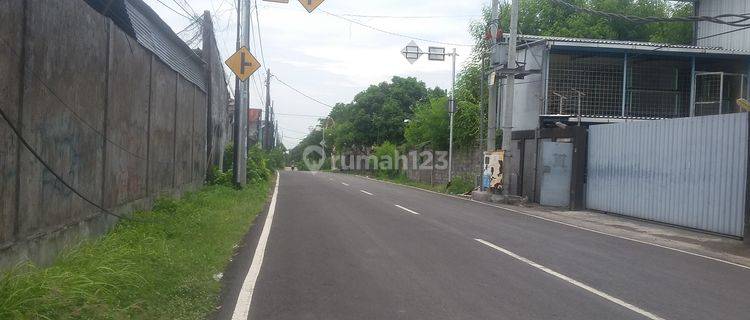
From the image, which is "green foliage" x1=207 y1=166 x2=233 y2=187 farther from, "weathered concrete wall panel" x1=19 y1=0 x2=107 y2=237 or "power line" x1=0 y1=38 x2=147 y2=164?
"weathered concrete wall panel" x1=19 y1=0 x2=107 y2=237

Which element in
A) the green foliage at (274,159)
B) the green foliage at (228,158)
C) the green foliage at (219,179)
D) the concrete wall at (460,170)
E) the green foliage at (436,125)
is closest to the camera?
the green foliage at (219,179)

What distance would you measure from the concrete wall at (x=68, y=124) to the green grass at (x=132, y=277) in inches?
15.8

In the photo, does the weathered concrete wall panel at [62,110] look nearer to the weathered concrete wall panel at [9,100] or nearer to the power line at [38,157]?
the power line at [38,157]

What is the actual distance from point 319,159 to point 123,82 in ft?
277

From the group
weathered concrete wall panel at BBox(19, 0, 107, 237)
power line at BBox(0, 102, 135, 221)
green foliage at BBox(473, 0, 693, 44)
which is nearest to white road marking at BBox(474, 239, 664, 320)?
power line at BBox(0, 102, 135, 221)

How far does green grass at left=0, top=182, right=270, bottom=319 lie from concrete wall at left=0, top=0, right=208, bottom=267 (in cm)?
40

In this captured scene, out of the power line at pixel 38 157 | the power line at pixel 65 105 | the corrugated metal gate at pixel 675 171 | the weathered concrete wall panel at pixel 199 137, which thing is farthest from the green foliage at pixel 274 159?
the power line at pixel 38 157

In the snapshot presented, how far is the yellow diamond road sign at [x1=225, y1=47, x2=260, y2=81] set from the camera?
1964 centimetres

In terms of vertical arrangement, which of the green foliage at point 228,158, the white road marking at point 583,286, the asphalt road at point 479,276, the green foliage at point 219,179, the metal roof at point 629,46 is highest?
the metal roof at point 629,46

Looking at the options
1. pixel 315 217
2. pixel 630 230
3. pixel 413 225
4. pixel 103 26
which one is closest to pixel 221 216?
pixel 315 217

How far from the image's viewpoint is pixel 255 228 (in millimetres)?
12594

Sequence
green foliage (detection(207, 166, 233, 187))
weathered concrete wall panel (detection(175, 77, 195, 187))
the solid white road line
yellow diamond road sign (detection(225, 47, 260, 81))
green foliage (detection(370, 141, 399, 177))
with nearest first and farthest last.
A: the solid white road line, weathered concrete wall panel (detection(175, 77, 195, 187)), yellow diamond road sign (detection(225, 47, 260, 81)), green foliage (detection(207, 166, 233, 187)), green foliage (detection(370, 141, 399, 177))

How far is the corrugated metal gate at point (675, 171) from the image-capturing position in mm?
13000

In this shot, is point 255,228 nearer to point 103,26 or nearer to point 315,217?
point 315,217
